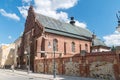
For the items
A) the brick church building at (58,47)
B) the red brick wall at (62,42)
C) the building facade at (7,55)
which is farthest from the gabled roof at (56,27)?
the building facade at (7,55)

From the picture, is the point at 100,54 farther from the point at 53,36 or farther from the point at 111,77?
the point at 53,36

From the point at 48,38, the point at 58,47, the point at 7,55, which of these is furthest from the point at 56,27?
the point at 7,55

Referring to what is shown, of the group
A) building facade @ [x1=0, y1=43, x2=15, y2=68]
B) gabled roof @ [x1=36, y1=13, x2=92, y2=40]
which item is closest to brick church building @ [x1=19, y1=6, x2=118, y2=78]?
gabled roof @ [x1=36, y1=13, x2=92, y2=40]

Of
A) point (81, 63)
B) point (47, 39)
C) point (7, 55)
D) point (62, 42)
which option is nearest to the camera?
point (81, 63)

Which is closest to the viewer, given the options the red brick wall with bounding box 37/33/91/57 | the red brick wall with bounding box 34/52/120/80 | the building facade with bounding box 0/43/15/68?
the red brick wall with bounding box 34/52/120/80

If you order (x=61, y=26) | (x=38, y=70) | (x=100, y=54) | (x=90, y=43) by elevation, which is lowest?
(x=38, y=70)

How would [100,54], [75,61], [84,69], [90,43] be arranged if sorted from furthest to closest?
[90,43]
[75,61]
[84,69]
[100,54]

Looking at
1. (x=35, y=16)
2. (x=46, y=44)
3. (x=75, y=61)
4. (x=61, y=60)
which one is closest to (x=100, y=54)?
(x=75, y=61)

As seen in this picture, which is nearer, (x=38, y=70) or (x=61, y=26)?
(x=38, y=70)

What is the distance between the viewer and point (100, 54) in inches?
931

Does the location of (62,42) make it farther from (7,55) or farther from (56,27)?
(7,55)

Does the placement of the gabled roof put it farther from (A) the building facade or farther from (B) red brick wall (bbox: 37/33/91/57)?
(A) the building facade

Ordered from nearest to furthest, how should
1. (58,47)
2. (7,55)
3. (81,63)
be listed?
(81,63), (58,47), (7,55)

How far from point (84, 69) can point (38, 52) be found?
18347 millimetres
